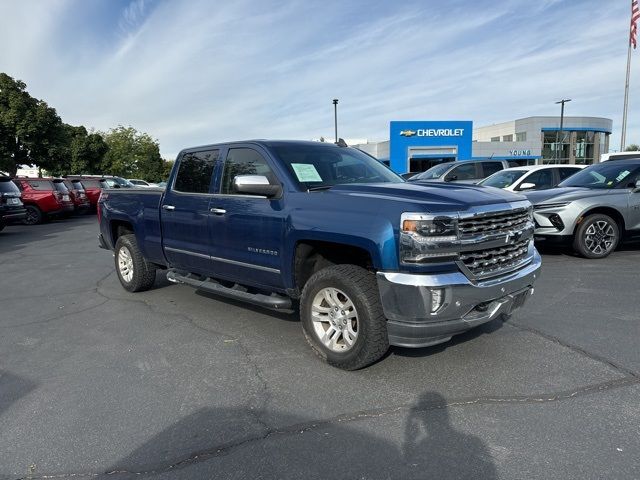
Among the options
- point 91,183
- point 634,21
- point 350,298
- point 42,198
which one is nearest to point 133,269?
point 350,298

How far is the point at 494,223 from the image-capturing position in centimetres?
377

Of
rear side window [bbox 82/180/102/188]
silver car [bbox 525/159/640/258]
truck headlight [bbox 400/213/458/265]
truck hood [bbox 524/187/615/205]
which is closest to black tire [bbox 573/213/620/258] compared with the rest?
silver car [bbox 525/159/640/258]

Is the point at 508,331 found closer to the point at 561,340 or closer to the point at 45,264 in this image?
the point at 561,340

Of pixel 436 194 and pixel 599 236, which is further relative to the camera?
pixel 599 236

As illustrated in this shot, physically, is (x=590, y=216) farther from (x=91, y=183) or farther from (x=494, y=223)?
(x=91, y=183)

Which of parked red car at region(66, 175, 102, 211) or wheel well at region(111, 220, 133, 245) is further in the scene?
parked red car at region(66, 175, 102, 211)

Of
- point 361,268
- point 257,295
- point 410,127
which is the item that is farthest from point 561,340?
point 410,127

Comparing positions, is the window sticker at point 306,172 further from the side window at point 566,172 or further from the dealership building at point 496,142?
the dealership building at point 496,142

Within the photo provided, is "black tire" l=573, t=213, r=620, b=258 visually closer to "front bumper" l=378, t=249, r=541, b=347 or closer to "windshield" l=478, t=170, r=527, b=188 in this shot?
"windshield" l=478, t=170, r=527, b=188

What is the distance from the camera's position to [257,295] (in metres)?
4.69

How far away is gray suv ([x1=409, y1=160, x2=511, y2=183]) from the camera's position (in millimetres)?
14305

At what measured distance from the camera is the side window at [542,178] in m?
10.9

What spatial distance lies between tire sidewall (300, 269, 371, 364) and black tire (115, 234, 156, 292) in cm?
327

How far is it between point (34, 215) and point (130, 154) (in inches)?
1571
